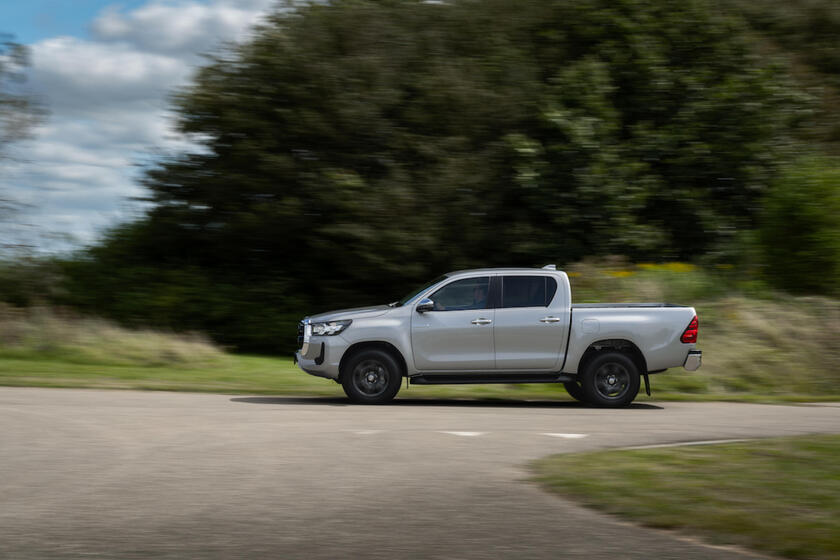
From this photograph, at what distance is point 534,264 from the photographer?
2292 centimetres

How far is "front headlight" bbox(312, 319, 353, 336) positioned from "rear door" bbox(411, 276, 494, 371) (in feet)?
3.10

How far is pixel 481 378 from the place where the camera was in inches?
541

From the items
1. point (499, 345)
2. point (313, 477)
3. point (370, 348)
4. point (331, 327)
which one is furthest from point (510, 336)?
point (313, 477)

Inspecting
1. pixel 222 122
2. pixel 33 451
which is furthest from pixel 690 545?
pixel 222 122

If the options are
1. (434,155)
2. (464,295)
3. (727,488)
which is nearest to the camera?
(727,488)

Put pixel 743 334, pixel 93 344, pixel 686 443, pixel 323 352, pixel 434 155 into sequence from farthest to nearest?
pixel 434 155 → pixel 93 344 → pixel 743 334 → pixel 323 352 → pixel 686 443

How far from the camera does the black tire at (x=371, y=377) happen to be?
13547 mm

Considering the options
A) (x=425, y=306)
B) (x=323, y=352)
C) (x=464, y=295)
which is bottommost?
(x=323, y=352)

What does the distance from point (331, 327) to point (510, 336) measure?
2.48m

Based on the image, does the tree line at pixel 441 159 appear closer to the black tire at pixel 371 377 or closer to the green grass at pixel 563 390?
the green grass at pixel 563 390

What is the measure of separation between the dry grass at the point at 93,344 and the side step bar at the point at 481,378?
236 inches

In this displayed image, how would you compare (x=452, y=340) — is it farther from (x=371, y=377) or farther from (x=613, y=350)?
(x=613, y=350)

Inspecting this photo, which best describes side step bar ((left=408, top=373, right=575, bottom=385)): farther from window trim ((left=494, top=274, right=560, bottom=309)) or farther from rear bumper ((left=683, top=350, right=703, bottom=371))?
rear bumper ((left=683, top=350, right=703, bottom=371))

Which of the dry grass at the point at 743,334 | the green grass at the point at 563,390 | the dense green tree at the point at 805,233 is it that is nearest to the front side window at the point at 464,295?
the green grass at the point at 563,390
